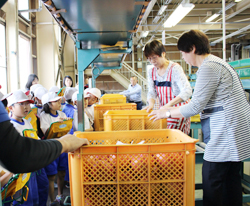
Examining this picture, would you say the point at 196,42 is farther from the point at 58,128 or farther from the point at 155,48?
the point at 58,128

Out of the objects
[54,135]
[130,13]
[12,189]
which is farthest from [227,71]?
[54,135]

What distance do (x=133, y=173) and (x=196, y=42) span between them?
94 cm

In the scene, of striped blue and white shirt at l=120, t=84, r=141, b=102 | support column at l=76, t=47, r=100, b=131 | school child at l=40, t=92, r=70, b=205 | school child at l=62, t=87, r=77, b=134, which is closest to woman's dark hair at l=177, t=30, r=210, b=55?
support column at l=76, t=47, r=100, b=131

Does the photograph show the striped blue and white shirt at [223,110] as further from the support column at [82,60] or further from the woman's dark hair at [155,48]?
the support column at [82,60]

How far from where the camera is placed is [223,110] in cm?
142

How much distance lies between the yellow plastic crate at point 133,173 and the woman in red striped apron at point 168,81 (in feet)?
3.28

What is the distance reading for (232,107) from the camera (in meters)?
1.41

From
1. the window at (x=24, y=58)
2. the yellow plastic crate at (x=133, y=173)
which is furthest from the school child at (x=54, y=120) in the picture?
the window at (x=24, y=58)

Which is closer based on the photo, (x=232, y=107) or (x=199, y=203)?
(x=232, y=107)

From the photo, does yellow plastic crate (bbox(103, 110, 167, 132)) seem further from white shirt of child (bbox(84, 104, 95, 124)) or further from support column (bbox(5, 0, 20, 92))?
support column (bbox(5, 0, 20, 92))

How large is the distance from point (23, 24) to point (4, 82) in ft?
9.51

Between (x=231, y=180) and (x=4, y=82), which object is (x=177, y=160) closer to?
(x=231, y=180)

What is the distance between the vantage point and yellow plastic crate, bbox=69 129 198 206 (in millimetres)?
1175

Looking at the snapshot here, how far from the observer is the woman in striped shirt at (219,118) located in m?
1.40
